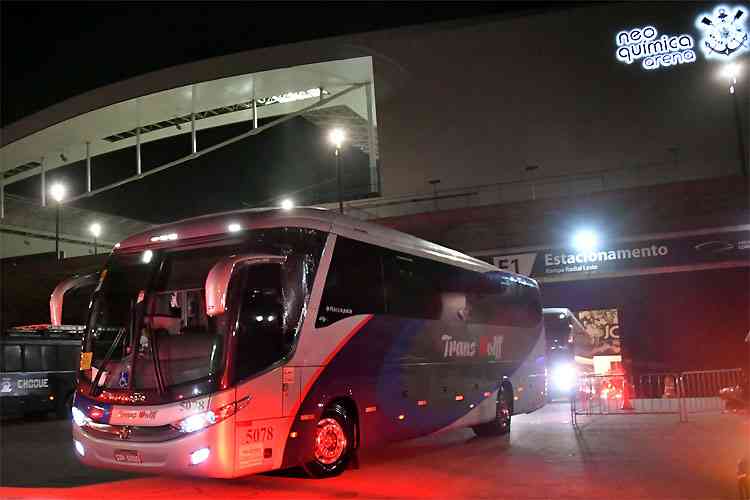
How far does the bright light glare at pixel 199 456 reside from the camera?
23.4ft

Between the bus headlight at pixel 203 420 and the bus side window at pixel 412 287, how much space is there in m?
3.32

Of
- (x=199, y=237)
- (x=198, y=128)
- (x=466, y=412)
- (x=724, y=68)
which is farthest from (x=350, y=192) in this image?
(x=199, y=237)

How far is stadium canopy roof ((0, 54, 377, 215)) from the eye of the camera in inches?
1102

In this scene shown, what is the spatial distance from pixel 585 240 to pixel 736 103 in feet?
21.8

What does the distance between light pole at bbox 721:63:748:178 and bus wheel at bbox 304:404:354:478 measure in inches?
689

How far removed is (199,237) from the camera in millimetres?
8078

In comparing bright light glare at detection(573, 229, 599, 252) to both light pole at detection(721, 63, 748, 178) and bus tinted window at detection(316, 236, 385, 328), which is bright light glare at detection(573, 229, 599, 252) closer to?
light pole at detection(721, 63, 748, 178)

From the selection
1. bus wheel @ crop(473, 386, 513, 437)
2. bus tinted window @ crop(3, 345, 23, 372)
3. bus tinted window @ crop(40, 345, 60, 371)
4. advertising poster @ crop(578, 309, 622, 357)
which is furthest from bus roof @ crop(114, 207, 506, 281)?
advertising poster @ crop(578, 309, 622, 357)

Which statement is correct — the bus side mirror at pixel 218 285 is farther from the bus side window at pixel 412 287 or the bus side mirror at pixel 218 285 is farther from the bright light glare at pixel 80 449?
the bus side window at pixel 412 287

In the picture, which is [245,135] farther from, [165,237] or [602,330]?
[165,237]

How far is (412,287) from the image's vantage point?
34.5 feet

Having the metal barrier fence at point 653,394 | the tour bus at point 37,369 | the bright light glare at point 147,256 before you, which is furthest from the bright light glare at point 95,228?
the bright light glare at point 147,256

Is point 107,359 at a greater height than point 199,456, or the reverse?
point 107,359

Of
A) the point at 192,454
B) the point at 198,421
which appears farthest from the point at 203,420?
the point at 192,454
